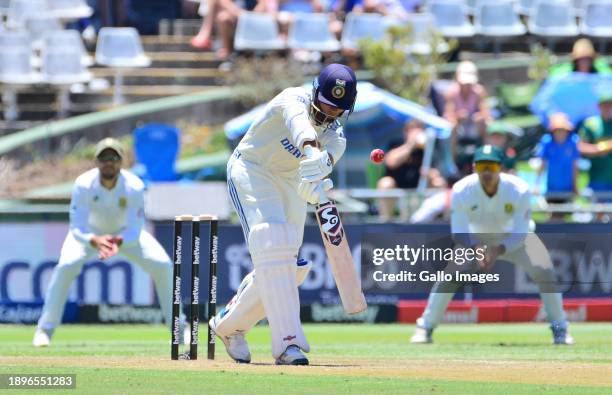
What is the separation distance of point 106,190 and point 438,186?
5.75 meters

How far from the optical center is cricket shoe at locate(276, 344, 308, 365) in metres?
10.8

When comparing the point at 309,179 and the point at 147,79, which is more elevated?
the point at 147,79

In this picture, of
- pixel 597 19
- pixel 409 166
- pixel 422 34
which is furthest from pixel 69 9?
pixel 597 19

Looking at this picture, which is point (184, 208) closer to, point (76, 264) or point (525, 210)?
point (76, 264)

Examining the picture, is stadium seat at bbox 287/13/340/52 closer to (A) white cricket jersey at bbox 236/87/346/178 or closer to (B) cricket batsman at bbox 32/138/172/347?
(B) cricket batsman at bbox 32/138/172/347

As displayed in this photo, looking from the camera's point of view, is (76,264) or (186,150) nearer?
(76,264)

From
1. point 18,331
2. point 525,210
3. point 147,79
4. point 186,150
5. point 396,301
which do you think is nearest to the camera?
point 525,210

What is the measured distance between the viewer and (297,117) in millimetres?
10523

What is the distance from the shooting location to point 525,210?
14.1 m

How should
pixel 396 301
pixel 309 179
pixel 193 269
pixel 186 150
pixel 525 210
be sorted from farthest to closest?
1. pixel 186 150
2. pixel 396 301
3. pixel 525 210
4. pixel 193 269
5. pixel 309 179

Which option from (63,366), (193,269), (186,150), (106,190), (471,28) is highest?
(471,28)

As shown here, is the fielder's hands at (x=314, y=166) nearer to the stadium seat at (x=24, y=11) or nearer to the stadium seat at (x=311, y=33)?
the stadium seat at (x=311, y=33)

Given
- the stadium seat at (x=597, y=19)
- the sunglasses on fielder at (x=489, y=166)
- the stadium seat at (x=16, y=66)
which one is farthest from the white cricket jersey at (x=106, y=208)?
the stadium seat at (x=597, y=19)

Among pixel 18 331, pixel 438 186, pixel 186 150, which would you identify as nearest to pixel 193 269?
pixel 18 331
